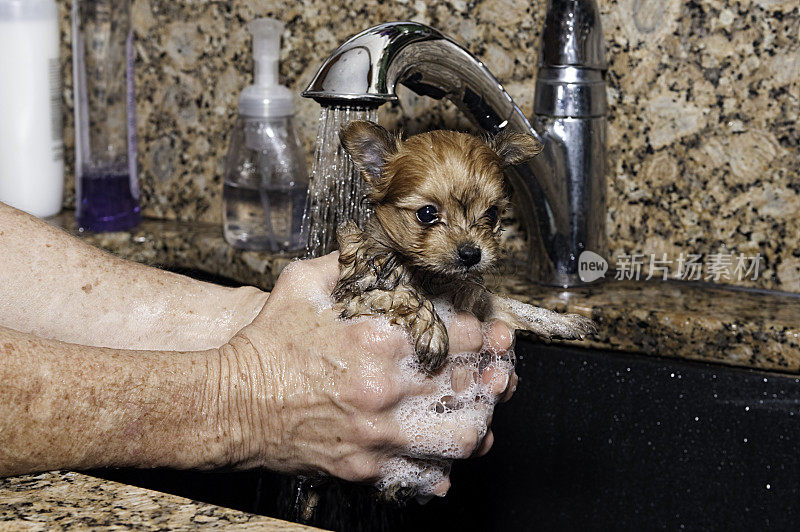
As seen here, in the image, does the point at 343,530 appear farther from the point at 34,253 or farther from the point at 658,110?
the point at 658,110

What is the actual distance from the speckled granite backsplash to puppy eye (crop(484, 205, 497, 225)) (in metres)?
0.50

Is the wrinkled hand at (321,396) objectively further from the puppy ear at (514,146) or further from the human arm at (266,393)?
the puppy ear at (514,146)

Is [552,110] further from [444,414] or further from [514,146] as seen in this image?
[444,414]

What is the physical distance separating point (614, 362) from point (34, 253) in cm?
76

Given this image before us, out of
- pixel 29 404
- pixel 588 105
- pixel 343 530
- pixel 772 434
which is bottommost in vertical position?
pixel 343 530

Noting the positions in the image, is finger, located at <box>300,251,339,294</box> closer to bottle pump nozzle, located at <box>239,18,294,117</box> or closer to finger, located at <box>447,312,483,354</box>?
finger, located at <box>447,312,483,354</box>

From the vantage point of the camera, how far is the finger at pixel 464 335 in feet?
3.12

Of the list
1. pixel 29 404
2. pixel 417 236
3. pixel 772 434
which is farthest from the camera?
pixel 772 434

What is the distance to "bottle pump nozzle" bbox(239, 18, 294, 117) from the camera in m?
1.36

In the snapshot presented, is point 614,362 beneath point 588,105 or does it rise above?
beneath

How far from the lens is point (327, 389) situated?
0.89 m

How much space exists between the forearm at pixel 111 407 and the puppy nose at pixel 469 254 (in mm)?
260

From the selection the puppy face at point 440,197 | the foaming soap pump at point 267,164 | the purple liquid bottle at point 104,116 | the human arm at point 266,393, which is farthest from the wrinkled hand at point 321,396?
the purple liquid bottle at point 104,116

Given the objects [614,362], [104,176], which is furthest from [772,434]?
[104,176]
